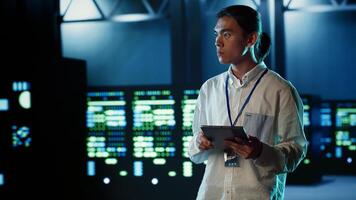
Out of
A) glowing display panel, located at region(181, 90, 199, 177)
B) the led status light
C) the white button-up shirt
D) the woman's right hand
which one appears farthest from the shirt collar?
the led status light

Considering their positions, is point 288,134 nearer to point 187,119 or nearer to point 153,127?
point 187,119

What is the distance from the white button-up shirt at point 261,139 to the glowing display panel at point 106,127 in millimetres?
2286

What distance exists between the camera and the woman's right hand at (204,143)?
170cm

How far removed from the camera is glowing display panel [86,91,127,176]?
4.05 meters

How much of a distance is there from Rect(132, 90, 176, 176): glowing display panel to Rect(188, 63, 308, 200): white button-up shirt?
2146mm

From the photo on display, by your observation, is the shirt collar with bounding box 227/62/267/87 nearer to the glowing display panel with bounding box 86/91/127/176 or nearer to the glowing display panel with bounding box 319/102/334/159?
the glowing display panel with bounding box 86/91/127/176

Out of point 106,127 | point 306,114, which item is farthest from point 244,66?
point 306,114

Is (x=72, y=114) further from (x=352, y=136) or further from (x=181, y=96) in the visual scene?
(x=352, y=136)

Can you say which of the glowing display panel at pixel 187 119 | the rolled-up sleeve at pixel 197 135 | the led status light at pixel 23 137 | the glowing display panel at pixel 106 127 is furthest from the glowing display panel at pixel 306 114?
the rolled-up sleeve at pixel 197 135

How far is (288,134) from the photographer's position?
1.72m

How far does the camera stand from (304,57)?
7840mm

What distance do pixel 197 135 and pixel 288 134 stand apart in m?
0.28

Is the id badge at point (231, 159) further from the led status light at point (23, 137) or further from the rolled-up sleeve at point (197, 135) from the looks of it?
the led status light at point (23, 137)

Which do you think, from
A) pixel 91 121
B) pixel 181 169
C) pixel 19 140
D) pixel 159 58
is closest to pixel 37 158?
pixel 19 140
